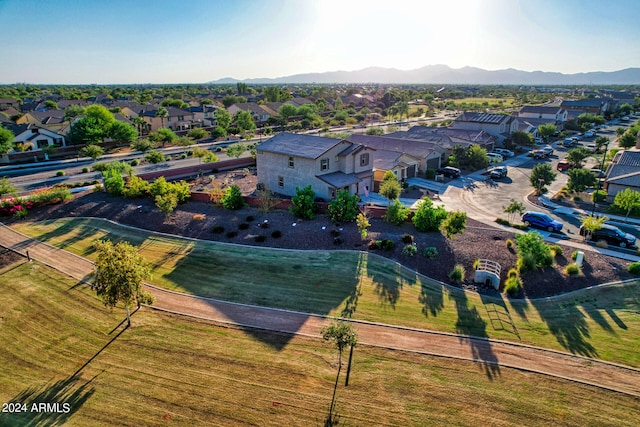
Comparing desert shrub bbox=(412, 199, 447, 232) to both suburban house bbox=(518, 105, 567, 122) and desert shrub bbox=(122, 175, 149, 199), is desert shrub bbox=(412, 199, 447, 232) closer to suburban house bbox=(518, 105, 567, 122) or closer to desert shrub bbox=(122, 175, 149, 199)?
desert shrub bbox=(122, 175, 149, 199)

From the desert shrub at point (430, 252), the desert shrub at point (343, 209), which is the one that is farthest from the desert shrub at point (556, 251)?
the desert shrub at point (343, 209)

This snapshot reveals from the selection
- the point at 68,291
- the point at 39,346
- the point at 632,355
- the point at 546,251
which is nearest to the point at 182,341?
the point at 39,346

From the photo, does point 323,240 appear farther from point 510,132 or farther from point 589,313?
point 510,132

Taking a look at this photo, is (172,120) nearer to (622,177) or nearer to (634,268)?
(622,177)

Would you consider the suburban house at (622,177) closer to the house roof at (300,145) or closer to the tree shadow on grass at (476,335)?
the house roof at (300,145)

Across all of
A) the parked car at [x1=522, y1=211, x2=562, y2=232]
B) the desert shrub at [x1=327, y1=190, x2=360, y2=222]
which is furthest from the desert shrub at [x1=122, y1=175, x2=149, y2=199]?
the parked car at [x1=522, y1=211, x2=562, y2=232]

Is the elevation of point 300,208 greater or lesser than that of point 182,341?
greater

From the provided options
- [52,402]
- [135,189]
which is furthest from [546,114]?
[52,402]
